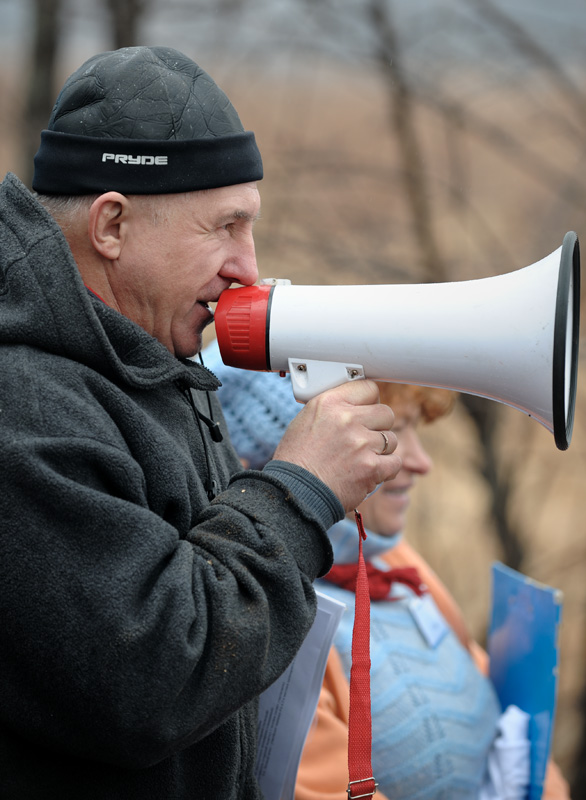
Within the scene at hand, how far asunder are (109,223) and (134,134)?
0.15 m

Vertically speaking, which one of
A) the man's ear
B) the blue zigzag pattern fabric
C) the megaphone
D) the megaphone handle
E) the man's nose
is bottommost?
the blue zigzag pattern fabric

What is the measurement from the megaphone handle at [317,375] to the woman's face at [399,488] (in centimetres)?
87

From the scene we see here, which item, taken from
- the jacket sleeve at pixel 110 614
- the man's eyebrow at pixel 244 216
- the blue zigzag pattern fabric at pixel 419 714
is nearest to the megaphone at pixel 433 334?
the man's eyebrow at pixel 244 216

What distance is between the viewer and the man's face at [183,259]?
139 cm

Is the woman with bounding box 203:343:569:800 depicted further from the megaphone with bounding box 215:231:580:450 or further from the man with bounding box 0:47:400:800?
the megaphone with bounding box 215:231:580:450

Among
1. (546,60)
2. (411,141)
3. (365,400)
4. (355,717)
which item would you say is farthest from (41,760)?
(546,60)

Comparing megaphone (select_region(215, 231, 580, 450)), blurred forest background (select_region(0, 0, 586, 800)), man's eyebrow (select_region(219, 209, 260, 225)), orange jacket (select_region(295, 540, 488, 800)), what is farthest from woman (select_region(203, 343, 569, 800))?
blurred forest background (select_region(0, 0, 586, 800))

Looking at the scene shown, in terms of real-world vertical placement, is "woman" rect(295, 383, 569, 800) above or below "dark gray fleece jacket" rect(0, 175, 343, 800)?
below

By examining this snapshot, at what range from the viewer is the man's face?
1.39 meters

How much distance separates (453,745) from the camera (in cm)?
223

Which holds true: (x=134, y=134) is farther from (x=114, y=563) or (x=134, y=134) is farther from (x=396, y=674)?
(x=396, y=674)

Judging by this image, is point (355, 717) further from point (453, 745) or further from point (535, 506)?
point (535, 506)

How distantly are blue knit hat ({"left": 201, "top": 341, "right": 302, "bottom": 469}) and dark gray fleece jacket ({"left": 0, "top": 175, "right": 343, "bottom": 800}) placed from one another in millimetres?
862

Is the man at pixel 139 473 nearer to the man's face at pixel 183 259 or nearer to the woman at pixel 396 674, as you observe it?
the man's face at pixel 183 259
